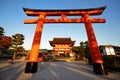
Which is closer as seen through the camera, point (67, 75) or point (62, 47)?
point (67, 75)

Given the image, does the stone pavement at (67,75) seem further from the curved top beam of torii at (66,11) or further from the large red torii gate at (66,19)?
the curved top beam of torii at (66,11)

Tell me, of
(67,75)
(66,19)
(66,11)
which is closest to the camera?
(67,75)

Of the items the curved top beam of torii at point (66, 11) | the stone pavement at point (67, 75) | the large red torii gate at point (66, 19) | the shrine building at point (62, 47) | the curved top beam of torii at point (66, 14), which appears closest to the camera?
the stone pavement at point (67, 75)

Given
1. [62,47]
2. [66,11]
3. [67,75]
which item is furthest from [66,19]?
[62,47]

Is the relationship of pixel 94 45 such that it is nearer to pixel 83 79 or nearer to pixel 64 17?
pixel 83 79

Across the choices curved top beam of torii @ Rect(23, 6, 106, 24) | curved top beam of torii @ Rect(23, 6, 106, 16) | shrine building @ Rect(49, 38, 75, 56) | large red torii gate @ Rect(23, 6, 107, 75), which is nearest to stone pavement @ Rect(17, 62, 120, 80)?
large red torii gate @ Rect(23, 6, 107, 75)

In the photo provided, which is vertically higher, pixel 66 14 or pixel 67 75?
pixel 66 14

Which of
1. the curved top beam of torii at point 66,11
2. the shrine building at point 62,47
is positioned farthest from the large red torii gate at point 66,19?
the shrine building at point 62,47

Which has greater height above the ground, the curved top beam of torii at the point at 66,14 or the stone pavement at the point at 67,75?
the curved top beam of torii at the point at 66,14

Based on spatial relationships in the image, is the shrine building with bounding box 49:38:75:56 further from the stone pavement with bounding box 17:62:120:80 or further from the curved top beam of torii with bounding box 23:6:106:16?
the stone pavement with bounding box 17:62:120:80

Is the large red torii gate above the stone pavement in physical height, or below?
above

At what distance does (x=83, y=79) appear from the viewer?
4656 mm

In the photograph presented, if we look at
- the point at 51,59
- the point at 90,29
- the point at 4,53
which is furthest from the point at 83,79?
the point at 4,53

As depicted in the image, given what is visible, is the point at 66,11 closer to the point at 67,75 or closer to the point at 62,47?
the point at 67,75
